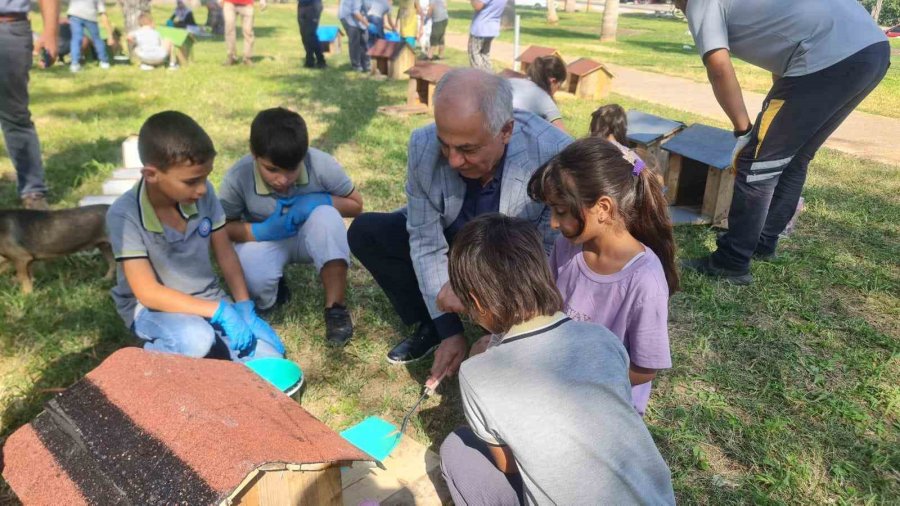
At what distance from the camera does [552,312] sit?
1495 mm

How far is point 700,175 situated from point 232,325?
3.56 m

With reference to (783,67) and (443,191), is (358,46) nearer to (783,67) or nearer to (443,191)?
(783,67)

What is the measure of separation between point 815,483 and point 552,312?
51.7 inches

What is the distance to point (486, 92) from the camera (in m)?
2.01

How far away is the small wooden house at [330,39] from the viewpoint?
42.3ft

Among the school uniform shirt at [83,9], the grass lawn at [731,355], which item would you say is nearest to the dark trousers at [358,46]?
the school uniform shirt at [83,9]

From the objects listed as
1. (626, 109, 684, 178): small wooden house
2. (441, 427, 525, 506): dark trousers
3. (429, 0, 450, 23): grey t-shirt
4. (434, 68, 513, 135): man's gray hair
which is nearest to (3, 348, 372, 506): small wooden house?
(441, 427, 525, 506): dark trousers

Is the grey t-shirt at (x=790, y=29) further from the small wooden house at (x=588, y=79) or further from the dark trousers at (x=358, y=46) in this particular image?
the dark trousers at (x=358, y=46)

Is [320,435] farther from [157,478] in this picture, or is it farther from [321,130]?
[321,130]

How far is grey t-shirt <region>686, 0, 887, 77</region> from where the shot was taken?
116 inches

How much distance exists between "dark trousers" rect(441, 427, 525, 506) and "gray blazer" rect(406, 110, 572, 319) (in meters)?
0.65

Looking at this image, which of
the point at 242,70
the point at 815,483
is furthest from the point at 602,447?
the point at 242,70

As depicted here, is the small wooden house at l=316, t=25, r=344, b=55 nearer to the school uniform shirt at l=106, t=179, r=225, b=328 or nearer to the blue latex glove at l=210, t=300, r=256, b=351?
the school uniform shirt at l=106, t=179, r=225, b=328

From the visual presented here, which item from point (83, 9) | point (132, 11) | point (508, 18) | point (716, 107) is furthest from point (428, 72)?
point (508, 18)
